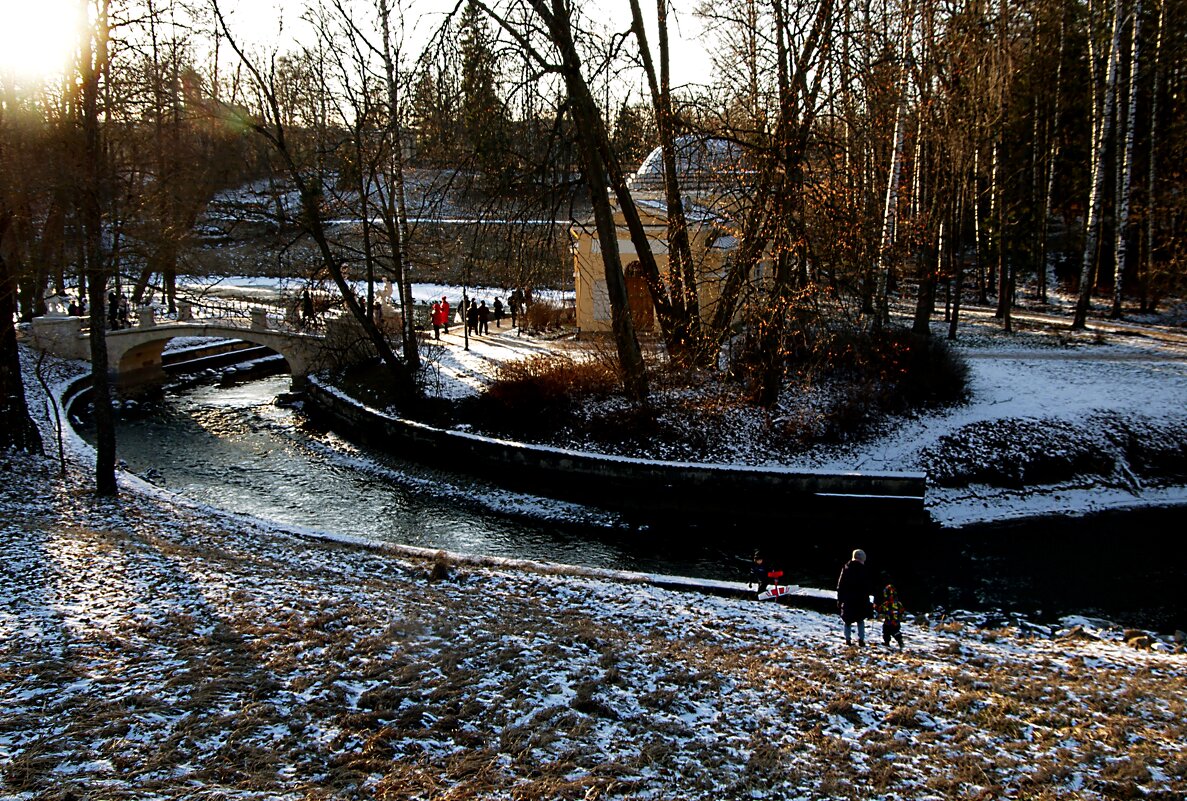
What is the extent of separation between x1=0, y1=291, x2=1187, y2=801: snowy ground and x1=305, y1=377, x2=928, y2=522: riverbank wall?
476 centimetres

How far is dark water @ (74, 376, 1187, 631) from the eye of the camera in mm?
12047

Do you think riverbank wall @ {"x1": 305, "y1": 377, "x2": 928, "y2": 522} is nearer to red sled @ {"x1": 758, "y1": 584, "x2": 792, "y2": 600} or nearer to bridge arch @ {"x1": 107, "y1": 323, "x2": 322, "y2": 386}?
red sled @ {"x1": 758, "y1": 584, "x2": 792, "y2": 600}

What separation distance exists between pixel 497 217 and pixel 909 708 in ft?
42.0

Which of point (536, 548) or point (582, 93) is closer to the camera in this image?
point (536, 548)

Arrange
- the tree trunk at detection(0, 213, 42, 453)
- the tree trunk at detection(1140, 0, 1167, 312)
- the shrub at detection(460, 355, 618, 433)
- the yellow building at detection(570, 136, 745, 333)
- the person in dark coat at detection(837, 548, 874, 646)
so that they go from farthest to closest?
the tree trunk at detection(1140, 0, 1167, 312)
the yellow building at detection(570, 136, 745, 333)
the shrub at detection(460, 355, 618, 433)
the tree trunk at detection(0, 213, 42, 453)
the person in dark coat at detection(837, 548, 874, 646)

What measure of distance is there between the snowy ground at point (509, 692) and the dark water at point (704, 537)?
5.49 ft

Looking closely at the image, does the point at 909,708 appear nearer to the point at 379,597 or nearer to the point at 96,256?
the point at 379,597

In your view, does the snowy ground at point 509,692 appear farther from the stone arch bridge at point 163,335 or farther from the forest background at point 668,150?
the stone arch bridge at point 163,335

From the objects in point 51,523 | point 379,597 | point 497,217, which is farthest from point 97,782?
point 497,217

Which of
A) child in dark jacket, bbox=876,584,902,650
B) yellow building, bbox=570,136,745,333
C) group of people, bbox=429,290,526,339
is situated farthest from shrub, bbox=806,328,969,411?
group of people, bbox=429,290,526,339

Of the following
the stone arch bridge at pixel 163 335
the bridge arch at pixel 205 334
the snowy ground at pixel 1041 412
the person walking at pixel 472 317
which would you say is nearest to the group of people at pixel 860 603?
the snowy ground at pixel 1041 412

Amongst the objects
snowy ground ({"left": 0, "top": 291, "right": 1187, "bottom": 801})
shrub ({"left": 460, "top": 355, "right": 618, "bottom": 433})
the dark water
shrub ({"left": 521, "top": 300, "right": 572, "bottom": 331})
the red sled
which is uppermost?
shrub ({"left": 521, "top": 300, "right": 572, "bottom": 331})

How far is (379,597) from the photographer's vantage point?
9086 millimetres

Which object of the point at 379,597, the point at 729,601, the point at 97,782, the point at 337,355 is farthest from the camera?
the point at 337,355
